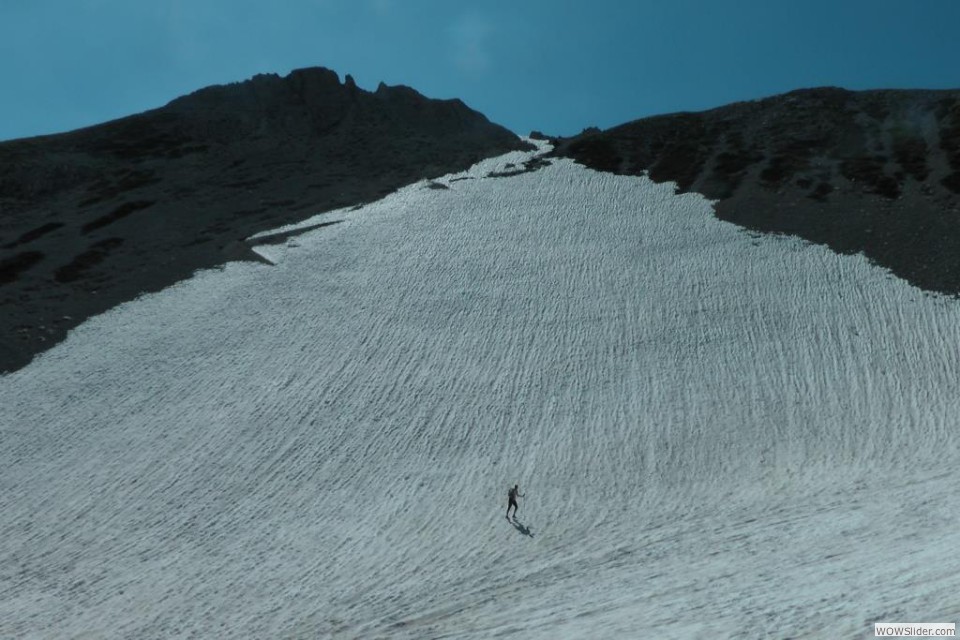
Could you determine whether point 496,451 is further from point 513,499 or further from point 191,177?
point 191,177

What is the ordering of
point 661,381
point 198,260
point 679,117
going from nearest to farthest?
1. point 661,381
2. point 198,260
3. point 679,117

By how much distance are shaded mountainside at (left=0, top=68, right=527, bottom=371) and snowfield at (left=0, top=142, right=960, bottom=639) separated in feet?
13.5

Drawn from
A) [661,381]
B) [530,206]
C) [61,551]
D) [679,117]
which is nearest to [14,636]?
[61,551]

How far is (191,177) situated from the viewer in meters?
59.6

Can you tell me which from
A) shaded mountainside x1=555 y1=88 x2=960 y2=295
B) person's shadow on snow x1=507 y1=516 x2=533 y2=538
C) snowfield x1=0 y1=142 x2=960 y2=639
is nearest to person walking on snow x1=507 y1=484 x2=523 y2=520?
person's shadow on snow x1=507 y1=516 x2=533 y2=538

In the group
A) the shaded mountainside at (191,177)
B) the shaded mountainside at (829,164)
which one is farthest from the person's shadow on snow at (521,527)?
the shaded mountainside at (829,164)

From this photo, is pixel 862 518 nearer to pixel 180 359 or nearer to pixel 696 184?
pixel 180 359

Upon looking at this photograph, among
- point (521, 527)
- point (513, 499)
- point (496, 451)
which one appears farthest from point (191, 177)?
point (521, 527)

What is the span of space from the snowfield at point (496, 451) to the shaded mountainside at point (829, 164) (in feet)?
8.76

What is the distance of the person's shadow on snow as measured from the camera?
22234 mm

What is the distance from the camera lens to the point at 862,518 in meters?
21.0

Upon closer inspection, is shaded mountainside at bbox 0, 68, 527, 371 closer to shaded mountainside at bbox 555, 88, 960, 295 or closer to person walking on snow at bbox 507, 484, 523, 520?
shaded mountainside at bbox 555, 88, 960, 295

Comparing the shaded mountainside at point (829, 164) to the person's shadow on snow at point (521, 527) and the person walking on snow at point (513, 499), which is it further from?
the person's shadow on snow at point (521, 527)

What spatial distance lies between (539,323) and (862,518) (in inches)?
625
